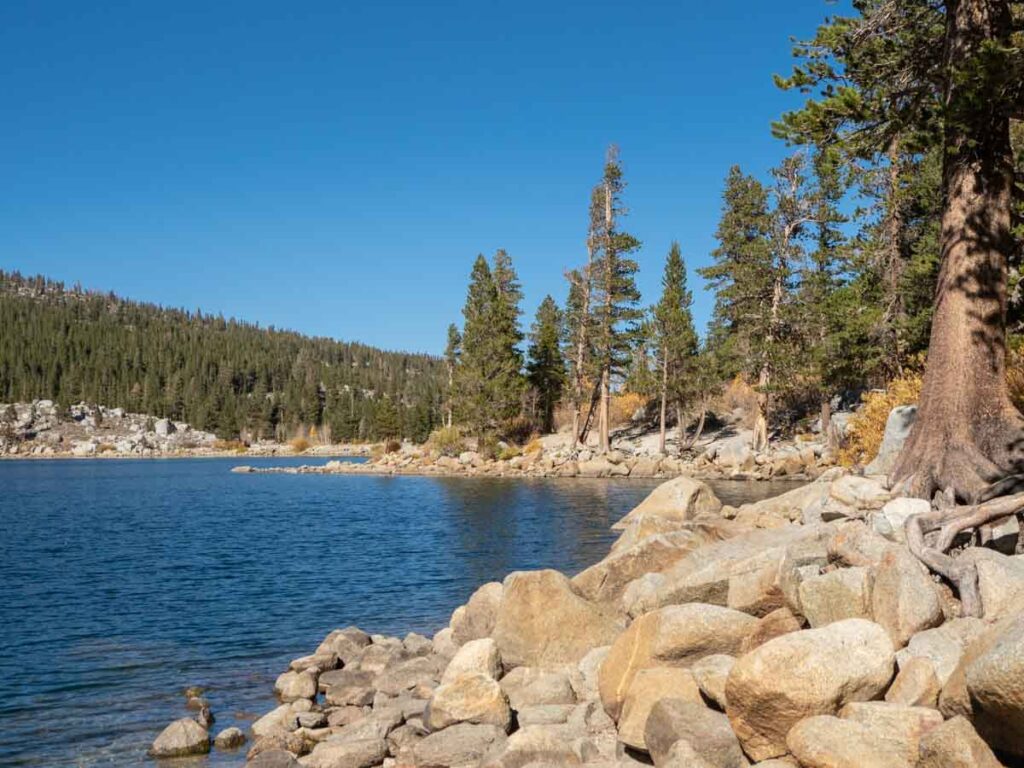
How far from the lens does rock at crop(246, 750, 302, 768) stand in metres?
8.98

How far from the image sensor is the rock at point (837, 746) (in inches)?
228

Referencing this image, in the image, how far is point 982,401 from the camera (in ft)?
36.1

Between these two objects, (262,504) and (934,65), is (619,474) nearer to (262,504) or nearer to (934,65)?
(262,504)

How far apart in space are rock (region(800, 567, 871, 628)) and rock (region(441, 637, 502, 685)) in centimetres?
383

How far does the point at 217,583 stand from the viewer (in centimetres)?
2130

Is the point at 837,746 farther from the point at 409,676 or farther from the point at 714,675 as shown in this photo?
the point at 409,676

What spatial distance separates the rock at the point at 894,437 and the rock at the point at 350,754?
9630mm

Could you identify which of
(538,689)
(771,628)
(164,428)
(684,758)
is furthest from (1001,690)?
(164,428)

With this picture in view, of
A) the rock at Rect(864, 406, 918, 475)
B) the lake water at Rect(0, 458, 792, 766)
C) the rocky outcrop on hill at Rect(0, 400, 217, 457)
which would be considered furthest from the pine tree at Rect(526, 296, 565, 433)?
the rocky outcrop on hill at Rect(0, 400, 217, 457)

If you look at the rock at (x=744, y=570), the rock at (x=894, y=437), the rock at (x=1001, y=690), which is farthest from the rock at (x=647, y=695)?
the rock at (x=894, y=437)

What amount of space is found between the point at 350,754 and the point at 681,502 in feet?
38.9

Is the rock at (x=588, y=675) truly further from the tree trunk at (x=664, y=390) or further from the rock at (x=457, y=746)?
the tree trunk at (x=664, y=390)

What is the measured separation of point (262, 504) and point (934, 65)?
40511 mm

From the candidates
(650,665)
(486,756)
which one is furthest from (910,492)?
(486,756)
